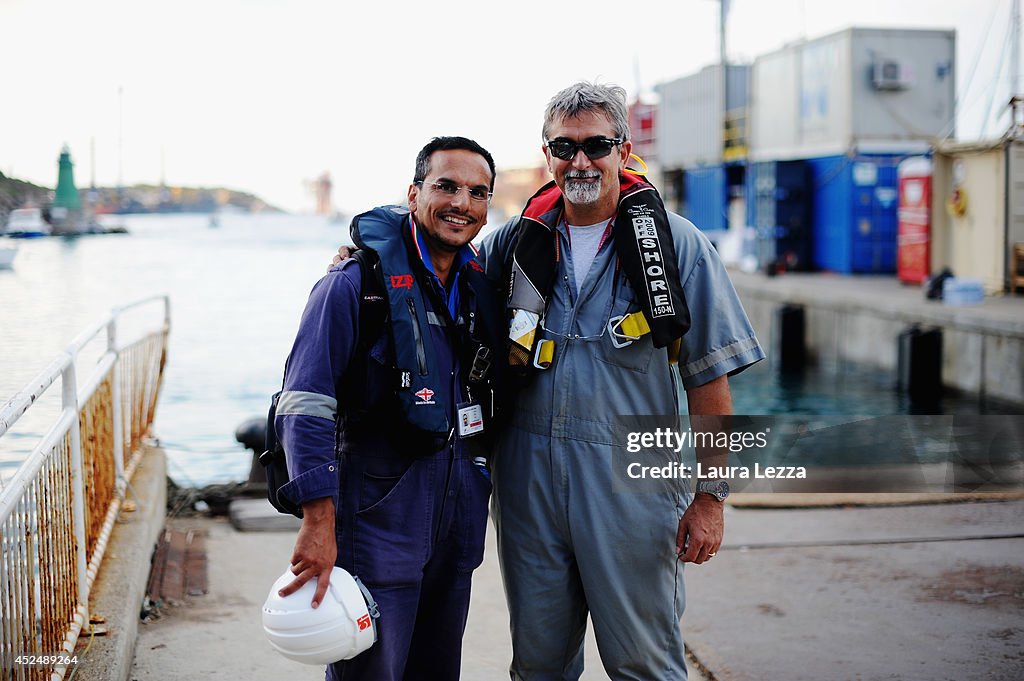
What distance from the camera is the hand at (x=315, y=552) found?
262 centimetres

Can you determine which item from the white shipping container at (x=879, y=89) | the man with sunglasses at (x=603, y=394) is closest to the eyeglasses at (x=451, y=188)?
the man with sunglasses at (x=603, y=394)

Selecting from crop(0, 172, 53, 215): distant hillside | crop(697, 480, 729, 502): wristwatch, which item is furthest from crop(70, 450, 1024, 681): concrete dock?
crop(0, 172, 53, 215): distant hillside

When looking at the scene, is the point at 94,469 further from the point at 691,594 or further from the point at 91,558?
the point at 691,594

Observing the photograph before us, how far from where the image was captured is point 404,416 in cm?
276

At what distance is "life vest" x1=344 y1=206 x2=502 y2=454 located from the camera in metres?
2.78

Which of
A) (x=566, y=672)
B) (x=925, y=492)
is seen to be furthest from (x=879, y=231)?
(x=566, y=672)

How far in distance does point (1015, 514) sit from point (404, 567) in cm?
417

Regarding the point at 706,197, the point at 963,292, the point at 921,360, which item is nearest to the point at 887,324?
the point at 963,292

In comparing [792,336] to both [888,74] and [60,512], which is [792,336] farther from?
[60,512]

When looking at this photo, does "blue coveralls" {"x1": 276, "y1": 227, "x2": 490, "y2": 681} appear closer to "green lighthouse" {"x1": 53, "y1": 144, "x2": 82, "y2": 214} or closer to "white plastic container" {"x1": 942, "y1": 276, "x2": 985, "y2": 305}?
"green lighthouse" {"x1": 53, "y1": 144, "x2": 82, "y2": 214}

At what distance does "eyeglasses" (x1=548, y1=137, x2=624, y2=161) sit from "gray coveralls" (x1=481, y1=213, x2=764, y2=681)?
28cm

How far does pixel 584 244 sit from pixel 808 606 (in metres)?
2.24

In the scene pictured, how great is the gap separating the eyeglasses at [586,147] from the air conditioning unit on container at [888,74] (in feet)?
79.9

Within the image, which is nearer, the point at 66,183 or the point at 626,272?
the point at 626,272
